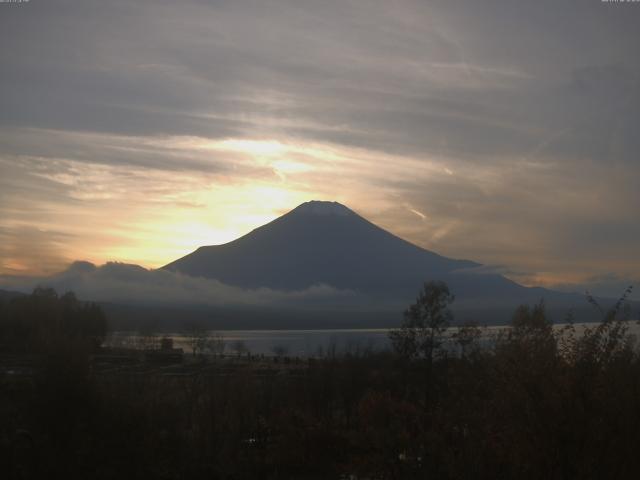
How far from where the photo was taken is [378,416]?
50.9ft

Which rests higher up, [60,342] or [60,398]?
[60,342]

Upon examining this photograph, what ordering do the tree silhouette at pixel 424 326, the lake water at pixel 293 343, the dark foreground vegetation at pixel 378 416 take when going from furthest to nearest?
1. the lake water at pixel 293 343
2. the tree silhouette at pixel 424 326
3. the dark foreground vegetation at pixel 378 416

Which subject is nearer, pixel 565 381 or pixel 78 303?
pixel 565 381

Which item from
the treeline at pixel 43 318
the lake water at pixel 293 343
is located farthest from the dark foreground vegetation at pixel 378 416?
the treeline at pixel 43 318

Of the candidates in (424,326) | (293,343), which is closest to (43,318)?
(424,326)

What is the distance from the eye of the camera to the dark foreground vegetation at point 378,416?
9.07m

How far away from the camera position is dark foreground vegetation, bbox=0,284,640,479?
29.8ft

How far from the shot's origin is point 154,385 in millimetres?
25078

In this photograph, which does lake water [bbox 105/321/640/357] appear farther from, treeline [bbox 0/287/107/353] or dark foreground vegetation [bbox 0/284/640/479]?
treeline [bbox 0/287/107/353]

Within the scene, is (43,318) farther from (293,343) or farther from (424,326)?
(293,343)

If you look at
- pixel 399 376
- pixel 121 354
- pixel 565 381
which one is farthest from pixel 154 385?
pixel 121 354

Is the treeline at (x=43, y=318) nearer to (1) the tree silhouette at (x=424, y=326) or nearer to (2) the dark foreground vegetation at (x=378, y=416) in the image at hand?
(1) the tree silhouette at (x=424, y=326)

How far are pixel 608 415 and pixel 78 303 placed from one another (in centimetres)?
6376

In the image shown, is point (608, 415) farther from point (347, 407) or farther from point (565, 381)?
point (347, 407)
